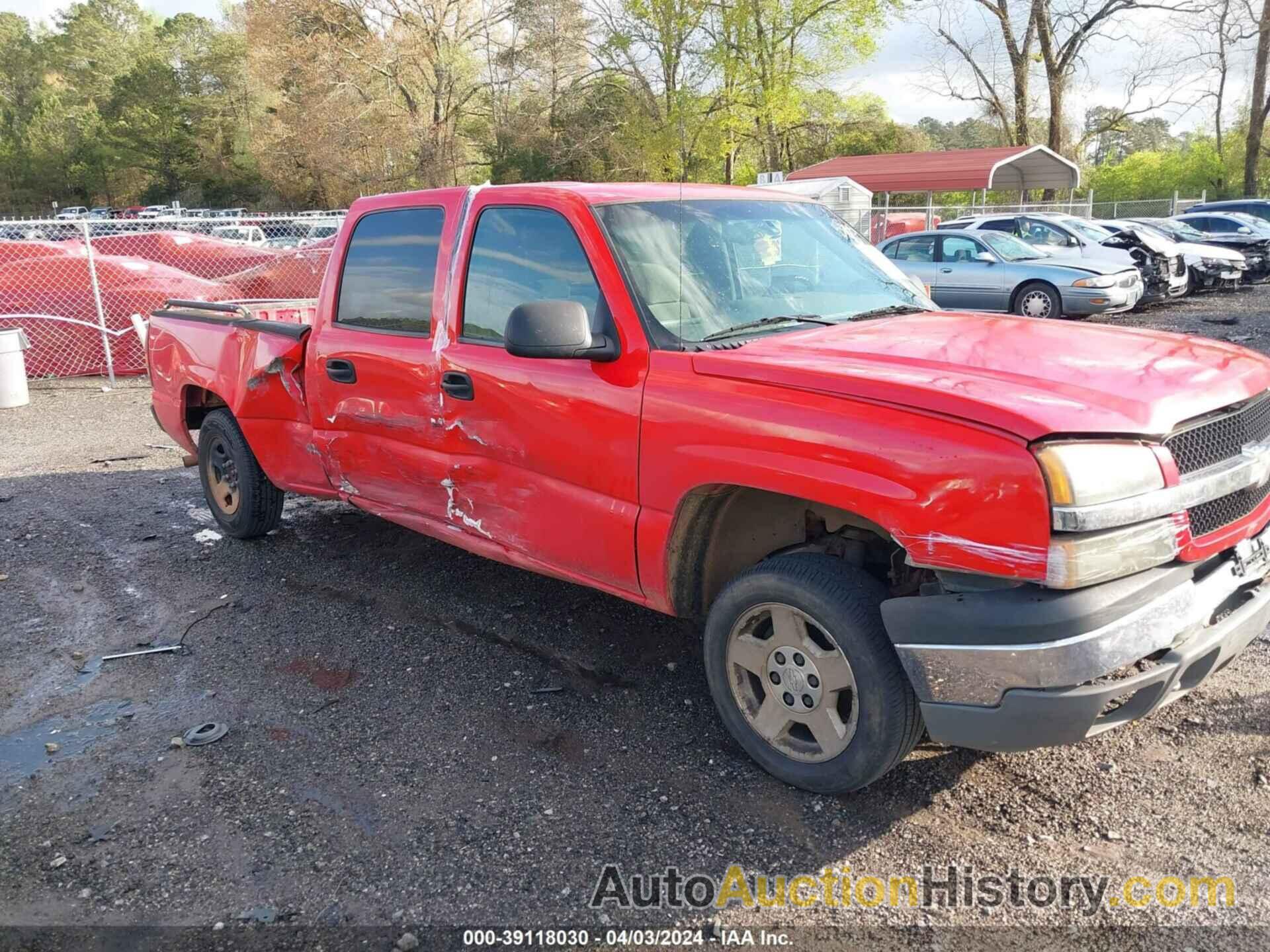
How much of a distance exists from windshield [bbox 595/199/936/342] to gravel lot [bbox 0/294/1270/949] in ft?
5.11

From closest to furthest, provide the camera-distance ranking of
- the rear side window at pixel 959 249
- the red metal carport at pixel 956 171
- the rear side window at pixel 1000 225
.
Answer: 1. the rear side window at pixel 959 249
2. the rear side window at pixel 1000 225
3. the red metal carport at pixel 956 171

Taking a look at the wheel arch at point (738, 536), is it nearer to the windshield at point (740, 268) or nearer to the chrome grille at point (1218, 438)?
the windshield at point (740, 268)

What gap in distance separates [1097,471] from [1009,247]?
1418cm

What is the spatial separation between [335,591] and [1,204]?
254 feet

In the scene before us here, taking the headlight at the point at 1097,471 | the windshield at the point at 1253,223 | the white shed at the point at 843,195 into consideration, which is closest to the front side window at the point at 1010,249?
the white shed at the point at 843,195

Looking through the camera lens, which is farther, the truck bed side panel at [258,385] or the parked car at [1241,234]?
the parked car at [1241,234]

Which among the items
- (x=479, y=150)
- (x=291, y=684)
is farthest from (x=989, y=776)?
(x=479, y=150)

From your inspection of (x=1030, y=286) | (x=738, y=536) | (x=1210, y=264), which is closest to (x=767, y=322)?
(x=738, y=536)

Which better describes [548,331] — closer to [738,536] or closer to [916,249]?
[738,536]

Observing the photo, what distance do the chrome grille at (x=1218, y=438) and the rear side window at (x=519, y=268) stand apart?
6.33 feet

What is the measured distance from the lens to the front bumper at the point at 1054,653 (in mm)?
2535

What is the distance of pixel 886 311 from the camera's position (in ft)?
12.9

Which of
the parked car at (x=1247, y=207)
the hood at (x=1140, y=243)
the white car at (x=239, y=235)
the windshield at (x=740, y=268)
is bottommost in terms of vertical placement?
the windshield at (x=740, y=268)

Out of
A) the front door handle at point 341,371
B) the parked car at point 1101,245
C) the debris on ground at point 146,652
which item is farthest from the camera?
the parked car at point 1101,245
